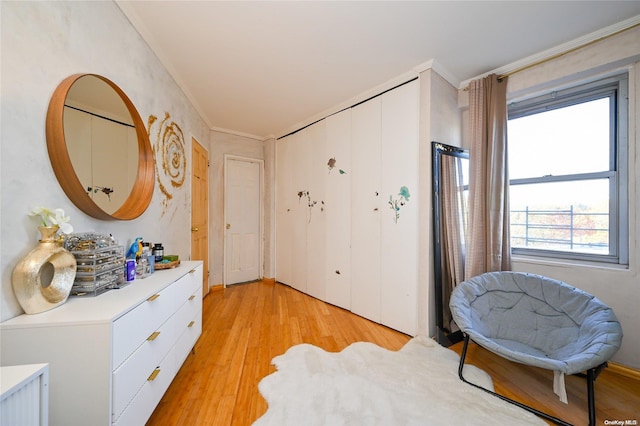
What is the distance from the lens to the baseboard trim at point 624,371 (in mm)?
1717

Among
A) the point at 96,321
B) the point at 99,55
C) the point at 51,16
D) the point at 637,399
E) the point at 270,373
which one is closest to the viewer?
the point at 96,321

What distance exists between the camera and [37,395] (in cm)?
74

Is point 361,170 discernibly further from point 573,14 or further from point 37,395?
point 37,395

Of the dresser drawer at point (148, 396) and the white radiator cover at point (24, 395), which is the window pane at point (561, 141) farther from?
the white radiator cover at point (24, 395)

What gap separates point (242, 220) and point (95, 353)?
3.30 metres

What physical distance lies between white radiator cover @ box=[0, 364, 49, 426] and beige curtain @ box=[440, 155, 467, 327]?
257 cm

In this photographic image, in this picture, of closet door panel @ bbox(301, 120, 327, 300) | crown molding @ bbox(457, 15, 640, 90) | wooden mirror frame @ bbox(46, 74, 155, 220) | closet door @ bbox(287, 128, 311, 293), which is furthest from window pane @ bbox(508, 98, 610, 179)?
wooden mirror frame @ bbox(46, 74, 155, 220)

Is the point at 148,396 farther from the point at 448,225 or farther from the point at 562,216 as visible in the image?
the point at 562,216

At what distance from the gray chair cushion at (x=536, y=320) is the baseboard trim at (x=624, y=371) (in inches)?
25.2

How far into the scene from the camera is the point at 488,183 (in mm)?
2205

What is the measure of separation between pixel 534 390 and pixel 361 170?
226 centimetres

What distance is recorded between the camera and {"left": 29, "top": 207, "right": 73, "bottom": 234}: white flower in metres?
0.97

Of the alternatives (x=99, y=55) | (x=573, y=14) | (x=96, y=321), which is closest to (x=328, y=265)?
(x=96, y=321)

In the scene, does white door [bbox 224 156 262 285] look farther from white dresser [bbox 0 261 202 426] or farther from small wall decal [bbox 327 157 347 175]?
white dresser [bbox 0 261 202 426]
